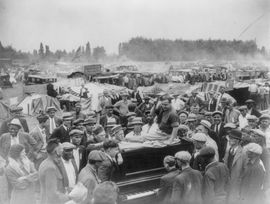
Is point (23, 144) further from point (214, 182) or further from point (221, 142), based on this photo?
point (221, 142)

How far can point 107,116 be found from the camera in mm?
8469

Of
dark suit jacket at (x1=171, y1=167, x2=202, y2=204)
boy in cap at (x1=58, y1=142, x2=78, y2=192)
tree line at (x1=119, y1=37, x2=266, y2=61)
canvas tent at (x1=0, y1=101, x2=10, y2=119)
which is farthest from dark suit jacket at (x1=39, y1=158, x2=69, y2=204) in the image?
tree line at (x1=119, y1=37, x2=266, y2=61)

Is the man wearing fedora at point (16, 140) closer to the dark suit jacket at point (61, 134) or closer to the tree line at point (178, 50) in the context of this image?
the dark suit jacket at point (61, 134)

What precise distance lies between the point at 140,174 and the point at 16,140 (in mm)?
2299

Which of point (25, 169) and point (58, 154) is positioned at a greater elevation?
point (58, 154)

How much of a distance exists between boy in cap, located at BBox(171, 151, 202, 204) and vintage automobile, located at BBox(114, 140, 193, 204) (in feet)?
3.51

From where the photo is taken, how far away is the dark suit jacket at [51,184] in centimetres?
415

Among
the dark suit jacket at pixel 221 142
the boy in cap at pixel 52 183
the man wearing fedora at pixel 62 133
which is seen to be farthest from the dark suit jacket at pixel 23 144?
the dark suit jacket at pixel 221 142

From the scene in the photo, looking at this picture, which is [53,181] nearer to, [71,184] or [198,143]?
[71,184]

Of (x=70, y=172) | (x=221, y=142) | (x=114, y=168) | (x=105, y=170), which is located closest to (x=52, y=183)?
(x=70, y=172)

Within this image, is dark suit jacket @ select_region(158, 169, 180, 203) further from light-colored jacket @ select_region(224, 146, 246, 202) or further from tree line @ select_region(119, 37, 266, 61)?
tree line @ select_region(119, 37, 266, 61)

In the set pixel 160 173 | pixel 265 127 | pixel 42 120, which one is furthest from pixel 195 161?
pixel 42 120

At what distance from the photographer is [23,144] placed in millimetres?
5852

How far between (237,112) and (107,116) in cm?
362
